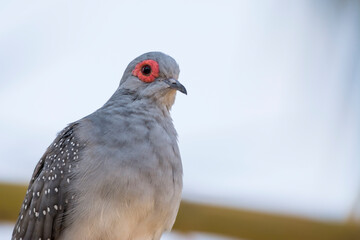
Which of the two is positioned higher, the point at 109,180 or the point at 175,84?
the point at 175,84

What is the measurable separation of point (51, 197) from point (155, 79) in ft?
4.77

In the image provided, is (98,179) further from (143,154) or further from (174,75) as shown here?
(174,75)

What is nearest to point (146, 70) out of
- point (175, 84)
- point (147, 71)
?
point (147, 71)

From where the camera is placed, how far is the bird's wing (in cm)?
A: 384

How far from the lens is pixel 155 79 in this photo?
4.59 metres

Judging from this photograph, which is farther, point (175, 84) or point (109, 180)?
point (175, 84)

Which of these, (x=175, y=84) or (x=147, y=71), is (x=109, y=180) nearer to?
Result: (x=175, y=84)

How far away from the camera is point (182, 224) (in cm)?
402

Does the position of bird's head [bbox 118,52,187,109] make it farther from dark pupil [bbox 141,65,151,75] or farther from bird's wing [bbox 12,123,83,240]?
bird's wing [bbox 12,123,83,240]

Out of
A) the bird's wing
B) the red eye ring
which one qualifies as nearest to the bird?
the bird's wing

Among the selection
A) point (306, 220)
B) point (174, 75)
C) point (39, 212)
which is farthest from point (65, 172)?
point (306, 220)

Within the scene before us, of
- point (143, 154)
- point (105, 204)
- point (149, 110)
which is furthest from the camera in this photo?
point (149, 110)

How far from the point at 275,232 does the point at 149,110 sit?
5.02 ft

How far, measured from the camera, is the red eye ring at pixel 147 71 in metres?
4.57
